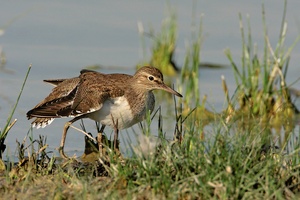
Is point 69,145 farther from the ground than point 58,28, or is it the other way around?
point 58,28

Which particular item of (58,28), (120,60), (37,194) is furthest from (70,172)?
(58,28)

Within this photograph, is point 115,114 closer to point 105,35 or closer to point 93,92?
point 93,92

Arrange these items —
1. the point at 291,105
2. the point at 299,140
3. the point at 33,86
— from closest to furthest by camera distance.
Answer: the point at 299,140
the point at 291,105
the point at 33,86

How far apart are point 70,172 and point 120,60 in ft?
20.7

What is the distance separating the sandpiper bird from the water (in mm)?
2415

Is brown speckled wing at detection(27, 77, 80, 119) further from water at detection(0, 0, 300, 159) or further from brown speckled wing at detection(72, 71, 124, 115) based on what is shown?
water at detection(0, 0, 300, 159)

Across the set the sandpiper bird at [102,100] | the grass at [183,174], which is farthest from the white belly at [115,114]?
the grass at [183,174]

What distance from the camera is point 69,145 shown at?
10.8 meters

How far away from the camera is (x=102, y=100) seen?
975cm

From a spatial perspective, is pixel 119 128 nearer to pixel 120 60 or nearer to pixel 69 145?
pixel 69 145

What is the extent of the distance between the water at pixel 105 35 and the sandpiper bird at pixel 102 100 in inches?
95.1

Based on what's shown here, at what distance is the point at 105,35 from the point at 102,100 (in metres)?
5.53

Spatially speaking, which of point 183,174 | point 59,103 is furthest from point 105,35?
point 183,174

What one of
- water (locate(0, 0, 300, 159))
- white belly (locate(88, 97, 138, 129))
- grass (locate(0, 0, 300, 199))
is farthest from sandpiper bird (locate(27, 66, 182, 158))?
water (locate(0, 0, 300, 159))
